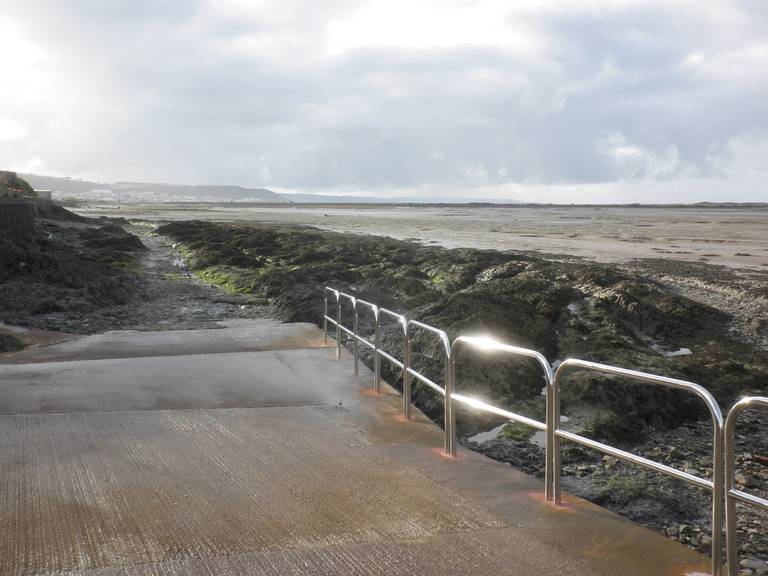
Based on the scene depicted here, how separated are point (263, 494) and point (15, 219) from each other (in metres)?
24.2

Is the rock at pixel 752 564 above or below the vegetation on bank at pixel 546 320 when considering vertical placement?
below

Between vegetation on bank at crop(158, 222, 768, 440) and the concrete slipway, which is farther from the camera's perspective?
vegetation on bank at crop(158, 222, 768, 440)

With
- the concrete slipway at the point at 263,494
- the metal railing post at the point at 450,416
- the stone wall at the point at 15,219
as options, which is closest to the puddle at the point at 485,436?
the concrete slipway at the point at 263,494

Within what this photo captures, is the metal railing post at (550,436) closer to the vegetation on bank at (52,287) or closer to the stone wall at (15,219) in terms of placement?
the vegetation on bank at (52,287)

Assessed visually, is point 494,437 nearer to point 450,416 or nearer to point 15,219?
point 450,416

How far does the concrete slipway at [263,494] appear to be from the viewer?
145 inches

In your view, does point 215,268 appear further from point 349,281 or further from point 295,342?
point 295,342

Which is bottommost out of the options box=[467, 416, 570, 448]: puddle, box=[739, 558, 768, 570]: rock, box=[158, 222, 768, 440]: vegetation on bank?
box=[467, 416, 570, 448]: puddle

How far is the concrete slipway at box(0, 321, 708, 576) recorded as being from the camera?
12.0 feet

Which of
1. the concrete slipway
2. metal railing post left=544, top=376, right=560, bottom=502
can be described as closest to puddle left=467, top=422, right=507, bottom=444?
the concrete slipway

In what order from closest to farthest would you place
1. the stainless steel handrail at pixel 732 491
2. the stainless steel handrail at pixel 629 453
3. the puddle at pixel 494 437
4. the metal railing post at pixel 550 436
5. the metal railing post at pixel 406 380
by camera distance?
the stainless steel handrail at pixel 732 491 → the stainless steel handrail at pixel 629 453 → the metal railing post at pixel 550 436 → the metal railing post at pixel 406 380 → the puddle at pixel 494 437

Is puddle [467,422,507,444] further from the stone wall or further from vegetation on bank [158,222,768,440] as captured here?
the stone wall

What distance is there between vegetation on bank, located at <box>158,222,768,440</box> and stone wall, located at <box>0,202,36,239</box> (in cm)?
566

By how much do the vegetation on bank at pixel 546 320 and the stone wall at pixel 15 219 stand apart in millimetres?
5661
